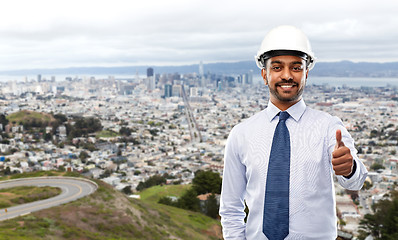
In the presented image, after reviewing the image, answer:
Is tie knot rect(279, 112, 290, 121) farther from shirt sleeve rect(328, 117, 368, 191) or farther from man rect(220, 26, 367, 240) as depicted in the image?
shirt sleeve rect(328, 117, 368, 191)

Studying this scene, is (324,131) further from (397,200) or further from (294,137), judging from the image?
(397,200)

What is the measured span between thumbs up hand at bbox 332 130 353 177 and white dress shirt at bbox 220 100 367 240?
42 millimetres

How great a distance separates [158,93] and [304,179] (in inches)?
3251

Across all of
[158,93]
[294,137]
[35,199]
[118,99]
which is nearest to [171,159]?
[35,199]

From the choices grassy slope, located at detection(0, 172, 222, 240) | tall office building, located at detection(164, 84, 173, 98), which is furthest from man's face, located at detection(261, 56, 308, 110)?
tall office building, located at detection(164, 84, 173, 98)

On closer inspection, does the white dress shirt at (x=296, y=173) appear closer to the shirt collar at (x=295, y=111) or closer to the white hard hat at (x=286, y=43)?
the shirt collar at (x=295, y=111)

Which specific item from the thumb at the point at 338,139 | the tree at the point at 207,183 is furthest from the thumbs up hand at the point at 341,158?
the tree at the point at 207,183

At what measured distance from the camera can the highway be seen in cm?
599

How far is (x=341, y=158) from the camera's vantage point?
0.76 metres

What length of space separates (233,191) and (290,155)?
21 cm

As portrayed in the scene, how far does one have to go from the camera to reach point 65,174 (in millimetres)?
8625

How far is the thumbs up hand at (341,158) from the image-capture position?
76cm

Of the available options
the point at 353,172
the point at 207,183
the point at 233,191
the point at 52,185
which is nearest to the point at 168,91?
the point at 207,183

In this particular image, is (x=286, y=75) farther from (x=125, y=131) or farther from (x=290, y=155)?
(x=125, y=131)
